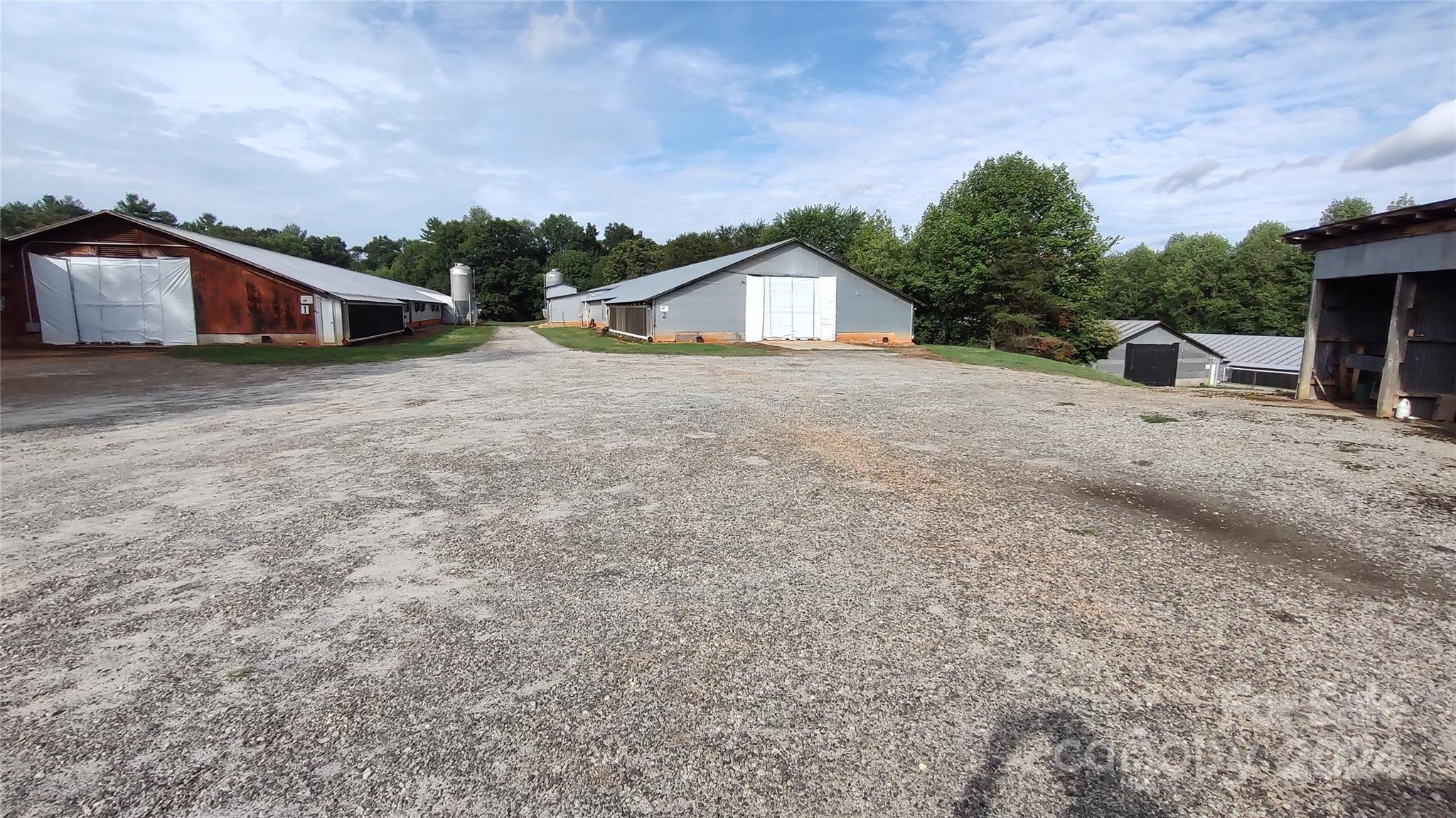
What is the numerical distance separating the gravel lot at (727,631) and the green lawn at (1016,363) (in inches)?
533

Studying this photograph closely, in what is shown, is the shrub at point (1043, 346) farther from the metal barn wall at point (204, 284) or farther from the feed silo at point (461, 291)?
the feed silo at point (461, 291)

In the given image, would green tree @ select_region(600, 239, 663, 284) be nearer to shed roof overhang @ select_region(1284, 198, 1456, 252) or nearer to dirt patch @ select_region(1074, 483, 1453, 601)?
shed roof overhang @ select_region(1284, 198, 1456, 252)

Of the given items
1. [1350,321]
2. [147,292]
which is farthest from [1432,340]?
[147,292]

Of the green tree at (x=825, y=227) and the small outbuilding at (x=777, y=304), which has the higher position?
the green tree at (x=825, y=227)

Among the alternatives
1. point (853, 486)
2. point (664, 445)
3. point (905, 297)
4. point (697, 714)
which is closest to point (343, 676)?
point (697, 714)

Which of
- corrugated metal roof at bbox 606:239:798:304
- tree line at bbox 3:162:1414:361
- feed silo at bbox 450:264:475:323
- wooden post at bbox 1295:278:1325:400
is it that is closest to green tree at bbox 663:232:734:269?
tree line at bbox 3:162:1414:361

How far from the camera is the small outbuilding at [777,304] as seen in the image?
31.2m

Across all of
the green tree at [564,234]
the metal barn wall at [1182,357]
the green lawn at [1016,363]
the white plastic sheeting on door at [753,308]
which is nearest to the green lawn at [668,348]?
the white plastic sheeting on door at [753,308]

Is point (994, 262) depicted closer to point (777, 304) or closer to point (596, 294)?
point (777, 304)

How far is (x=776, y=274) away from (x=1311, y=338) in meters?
22.3

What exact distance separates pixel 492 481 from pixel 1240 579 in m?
6.22

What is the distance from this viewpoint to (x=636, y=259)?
81.6 metres

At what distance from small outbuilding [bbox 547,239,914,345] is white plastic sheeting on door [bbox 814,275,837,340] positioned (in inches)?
1.5

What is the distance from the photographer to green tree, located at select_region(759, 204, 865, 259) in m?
73.9
